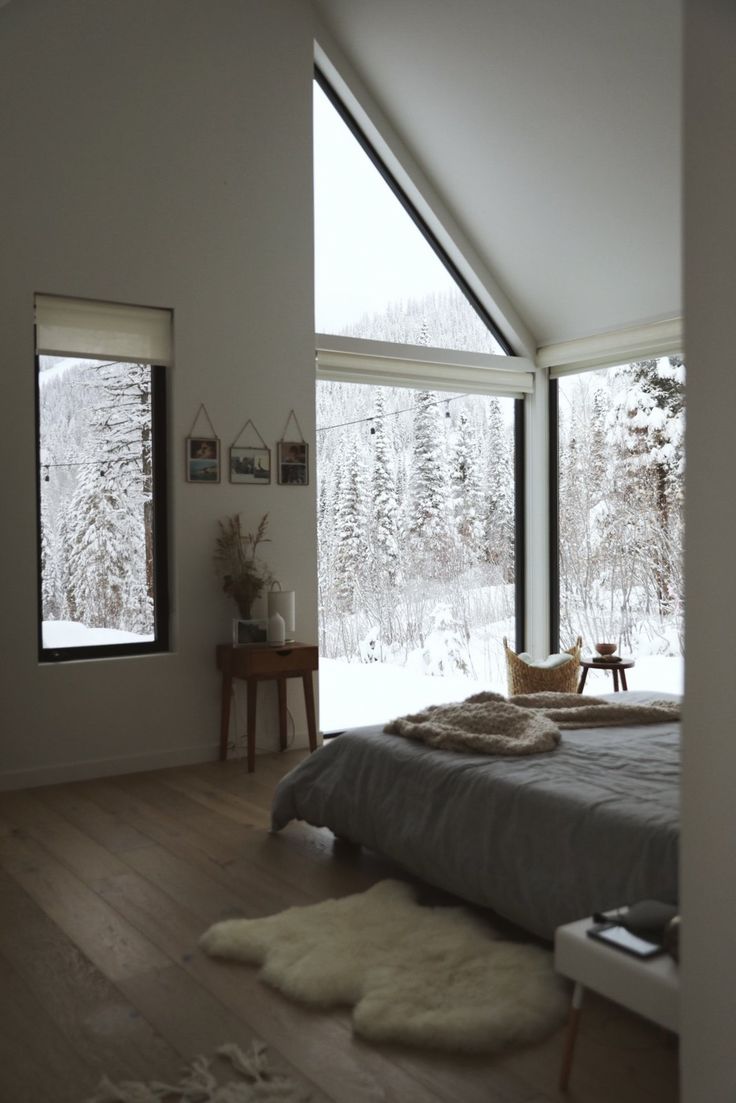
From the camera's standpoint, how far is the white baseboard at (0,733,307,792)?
467cm

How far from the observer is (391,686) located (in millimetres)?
6180

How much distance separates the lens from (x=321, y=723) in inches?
229

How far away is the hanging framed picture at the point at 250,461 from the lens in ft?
17.5

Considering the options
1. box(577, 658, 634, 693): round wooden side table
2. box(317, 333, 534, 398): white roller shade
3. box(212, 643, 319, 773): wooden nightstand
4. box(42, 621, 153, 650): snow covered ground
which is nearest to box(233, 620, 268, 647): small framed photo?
box(212, 643, 319, 773): wooden nightstand

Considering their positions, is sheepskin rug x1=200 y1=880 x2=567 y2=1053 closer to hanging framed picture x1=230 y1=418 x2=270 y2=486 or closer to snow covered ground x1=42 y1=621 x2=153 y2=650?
snow covered ground x1=42 y1=621 x2=153 y2=650

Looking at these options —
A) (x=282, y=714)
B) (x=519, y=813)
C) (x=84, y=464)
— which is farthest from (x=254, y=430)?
(x=519, y=813)

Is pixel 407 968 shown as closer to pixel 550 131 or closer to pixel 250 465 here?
pixel 250 465

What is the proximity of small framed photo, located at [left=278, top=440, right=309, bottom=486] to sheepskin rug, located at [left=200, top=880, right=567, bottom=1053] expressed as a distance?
9.17ft

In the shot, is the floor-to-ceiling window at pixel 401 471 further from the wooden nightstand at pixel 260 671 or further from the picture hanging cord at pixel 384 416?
the wooden nightstand at pixel 260 671

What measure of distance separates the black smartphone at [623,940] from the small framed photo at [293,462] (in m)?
3.69

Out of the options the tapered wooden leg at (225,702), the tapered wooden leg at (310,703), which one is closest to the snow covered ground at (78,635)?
the tapered wooden leg at (225,702)
